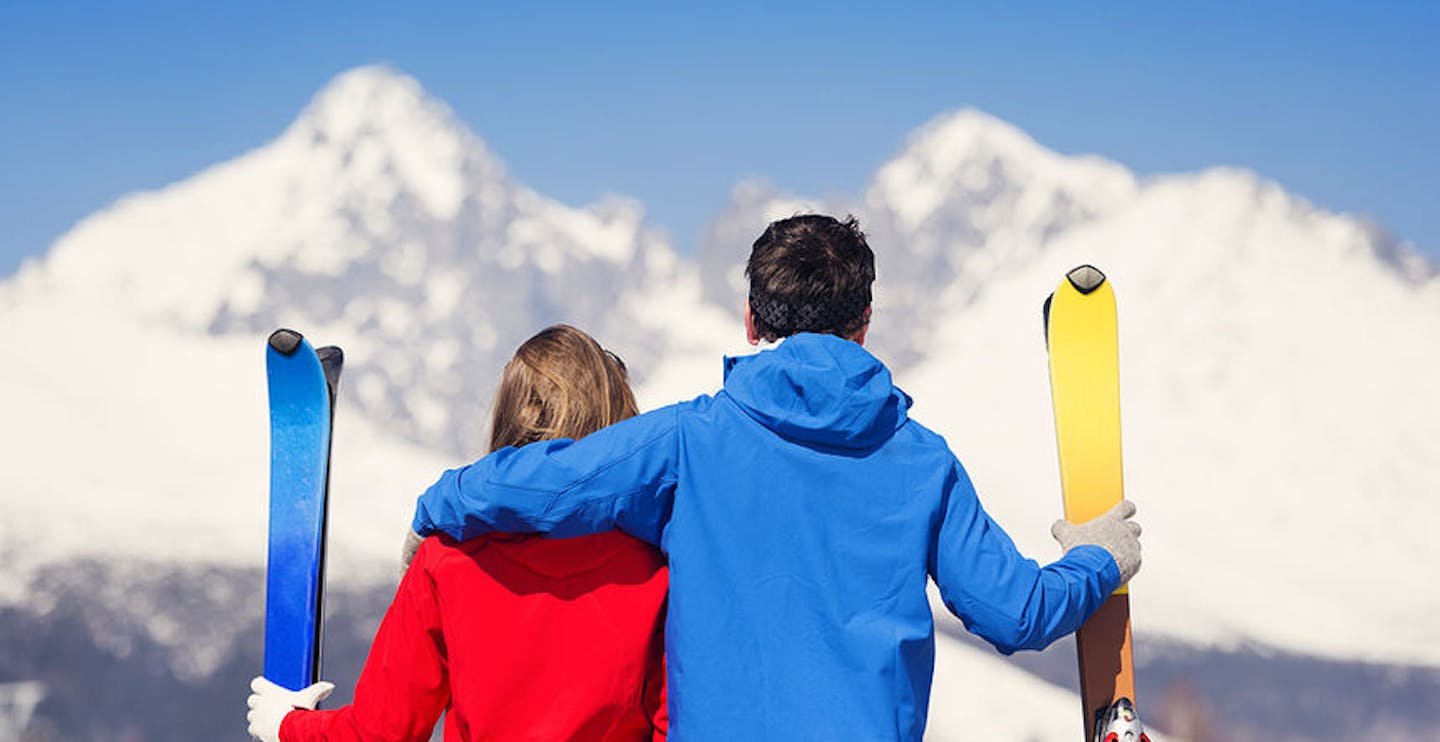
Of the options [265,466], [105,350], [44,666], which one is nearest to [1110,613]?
[44,666]

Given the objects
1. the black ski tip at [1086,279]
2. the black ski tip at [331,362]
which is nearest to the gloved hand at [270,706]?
the black ski tip at [331,362]

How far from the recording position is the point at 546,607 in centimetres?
191

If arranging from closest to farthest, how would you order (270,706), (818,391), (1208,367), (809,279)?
(818,391)
(809,279)
(270,706)
(1208,367)

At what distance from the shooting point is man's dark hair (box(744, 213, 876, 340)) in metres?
1.85

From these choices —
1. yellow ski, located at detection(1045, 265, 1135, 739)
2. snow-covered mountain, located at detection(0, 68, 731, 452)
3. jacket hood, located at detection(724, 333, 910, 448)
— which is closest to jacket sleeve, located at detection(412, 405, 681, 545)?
jacket hood, located at detection(724, 333, 910, 448)

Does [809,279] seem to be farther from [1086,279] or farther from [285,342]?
[285,342]

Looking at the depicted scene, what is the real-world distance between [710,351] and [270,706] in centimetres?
3707

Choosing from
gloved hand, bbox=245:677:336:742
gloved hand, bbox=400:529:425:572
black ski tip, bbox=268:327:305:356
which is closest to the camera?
gloved hand, bbox=400:529:425:572

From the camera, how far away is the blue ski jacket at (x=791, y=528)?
1767mm

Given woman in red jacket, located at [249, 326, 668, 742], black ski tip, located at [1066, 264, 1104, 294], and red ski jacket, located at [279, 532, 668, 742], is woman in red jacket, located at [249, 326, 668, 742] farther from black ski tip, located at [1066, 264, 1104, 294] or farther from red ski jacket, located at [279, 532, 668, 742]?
black ski tip, located at [1066, 264, 1104, 294]

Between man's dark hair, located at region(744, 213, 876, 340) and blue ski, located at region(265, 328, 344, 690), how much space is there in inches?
56.6

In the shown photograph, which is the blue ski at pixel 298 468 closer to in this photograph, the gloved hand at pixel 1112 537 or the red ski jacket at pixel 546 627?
the red ski jacket at pixel 546 627

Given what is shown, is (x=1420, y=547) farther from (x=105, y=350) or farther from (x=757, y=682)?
(x=105, y=350)

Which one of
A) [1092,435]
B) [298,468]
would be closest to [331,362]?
[298,468]
